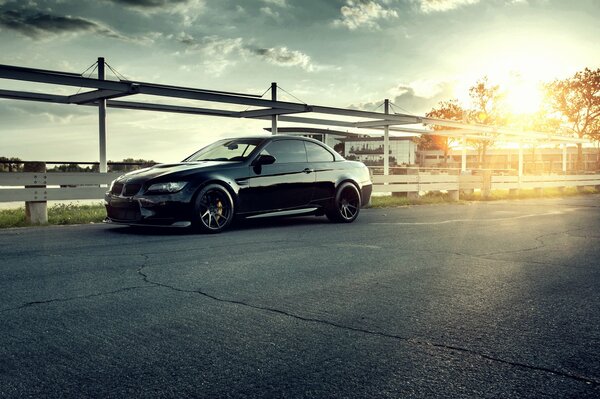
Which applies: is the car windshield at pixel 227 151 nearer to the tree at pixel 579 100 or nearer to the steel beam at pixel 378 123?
the steel beam at pixel 378 123

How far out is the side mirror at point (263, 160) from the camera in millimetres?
10094

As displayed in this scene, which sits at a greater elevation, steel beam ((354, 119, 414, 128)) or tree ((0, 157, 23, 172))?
steel beam ((354, 119, 414, 128))

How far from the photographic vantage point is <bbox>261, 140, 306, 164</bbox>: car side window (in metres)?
10.5

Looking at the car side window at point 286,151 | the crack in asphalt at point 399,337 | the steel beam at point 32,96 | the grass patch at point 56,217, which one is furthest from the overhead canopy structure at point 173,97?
the crack in asphalt at point 399,337

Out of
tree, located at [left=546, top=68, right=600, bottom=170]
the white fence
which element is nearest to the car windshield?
the white fence

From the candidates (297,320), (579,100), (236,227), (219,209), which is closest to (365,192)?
(236,227)

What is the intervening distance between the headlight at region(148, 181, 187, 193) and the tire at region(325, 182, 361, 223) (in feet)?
10.7

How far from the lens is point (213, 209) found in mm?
9547

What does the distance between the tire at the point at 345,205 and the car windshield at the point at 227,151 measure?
1.96 m

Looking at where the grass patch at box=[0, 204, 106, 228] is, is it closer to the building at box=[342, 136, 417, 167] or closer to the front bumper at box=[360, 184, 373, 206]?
the front bumper at box=[360, 184, 373, 206]

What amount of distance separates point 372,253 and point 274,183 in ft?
10.7

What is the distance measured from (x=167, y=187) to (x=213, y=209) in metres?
0.86

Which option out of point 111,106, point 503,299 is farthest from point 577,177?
point 503,299

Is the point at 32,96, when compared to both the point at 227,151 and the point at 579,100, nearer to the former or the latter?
the point at 227,151
